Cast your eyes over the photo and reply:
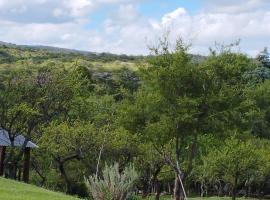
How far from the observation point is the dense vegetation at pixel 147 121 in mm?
28469

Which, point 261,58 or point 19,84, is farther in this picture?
point 261,58

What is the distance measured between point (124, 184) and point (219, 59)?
11.2m

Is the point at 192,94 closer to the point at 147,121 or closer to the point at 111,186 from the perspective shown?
the point at 147,121

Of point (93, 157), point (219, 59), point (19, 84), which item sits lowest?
point (93, 157)

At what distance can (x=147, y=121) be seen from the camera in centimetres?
3017

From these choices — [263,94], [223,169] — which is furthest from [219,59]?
[263,94]

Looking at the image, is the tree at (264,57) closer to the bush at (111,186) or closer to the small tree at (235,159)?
the small tree at (235,159)

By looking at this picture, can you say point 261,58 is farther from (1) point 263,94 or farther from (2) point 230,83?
(2) point 230,83

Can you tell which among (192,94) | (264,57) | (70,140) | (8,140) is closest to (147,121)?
(192,94)

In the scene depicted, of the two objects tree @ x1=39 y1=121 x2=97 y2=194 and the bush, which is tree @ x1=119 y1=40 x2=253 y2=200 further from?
tree @ x1=39 y1=121 x2=97 y2=194

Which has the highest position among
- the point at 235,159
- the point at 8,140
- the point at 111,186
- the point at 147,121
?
the point at 147,121

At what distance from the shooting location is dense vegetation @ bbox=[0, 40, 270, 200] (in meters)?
28.5

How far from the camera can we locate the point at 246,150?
156ft

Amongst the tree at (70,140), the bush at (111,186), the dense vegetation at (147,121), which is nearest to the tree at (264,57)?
the dense vegetation at (147,121)
